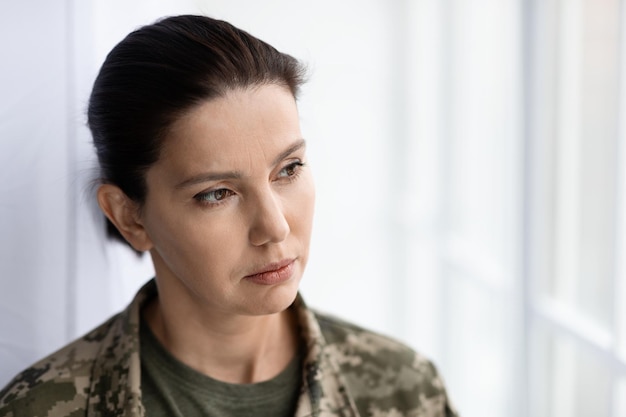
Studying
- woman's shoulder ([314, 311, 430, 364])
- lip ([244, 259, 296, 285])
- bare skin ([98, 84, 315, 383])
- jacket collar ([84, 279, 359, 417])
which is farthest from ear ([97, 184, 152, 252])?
woman's shoulder ([314, 311, 430, 364])

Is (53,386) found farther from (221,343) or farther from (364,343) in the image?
(364,343)

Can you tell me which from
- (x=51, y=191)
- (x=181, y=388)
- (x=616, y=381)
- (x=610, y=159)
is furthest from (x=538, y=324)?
(x=51, y=191)

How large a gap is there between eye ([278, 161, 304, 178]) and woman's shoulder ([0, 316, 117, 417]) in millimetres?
467

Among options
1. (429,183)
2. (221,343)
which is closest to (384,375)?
(221,343)

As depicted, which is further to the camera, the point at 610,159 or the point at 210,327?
the point at 610,159

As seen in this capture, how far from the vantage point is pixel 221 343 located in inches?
55.7

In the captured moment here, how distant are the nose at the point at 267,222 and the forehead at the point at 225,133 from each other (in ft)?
0.25

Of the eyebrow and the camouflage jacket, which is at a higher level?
the eyebrow

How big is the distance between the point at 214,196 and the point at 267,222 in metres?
0.10

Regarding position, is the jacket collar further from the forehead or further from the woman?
the forehead

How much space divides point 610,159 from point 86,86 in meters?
1.20

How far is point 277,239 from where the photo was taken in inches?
49.2

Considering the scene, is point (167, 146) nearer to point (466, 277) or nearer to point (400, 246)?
point (466, 277)

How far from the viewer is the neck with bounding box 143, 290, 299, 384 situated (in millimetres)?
1404
